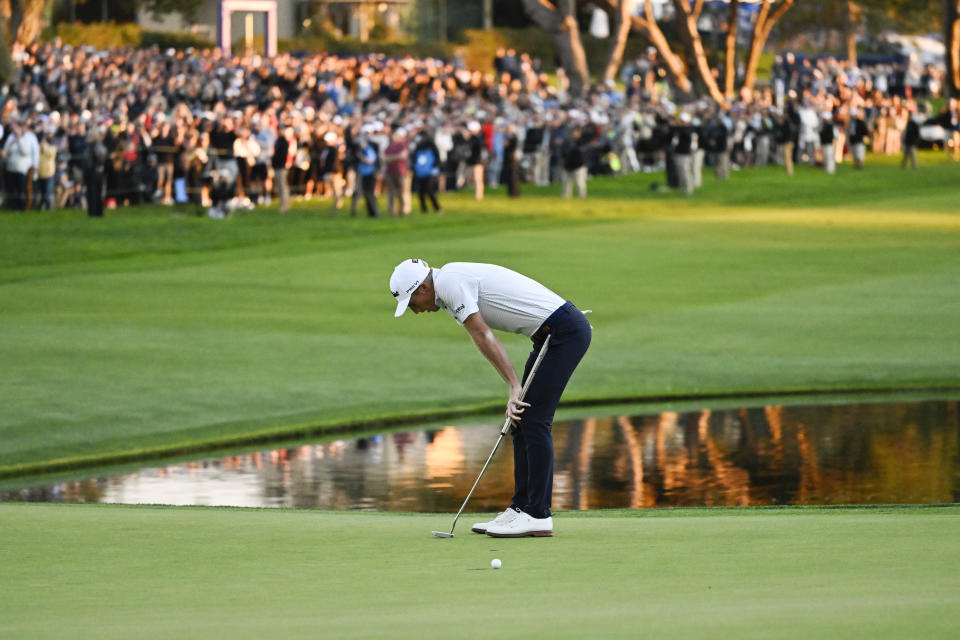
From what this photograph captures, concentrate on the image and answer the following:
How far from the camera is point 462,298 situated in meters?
8.07

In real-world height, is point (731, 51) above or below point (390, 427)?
above

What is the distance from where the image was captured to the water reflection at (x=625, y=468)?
41.3 feet

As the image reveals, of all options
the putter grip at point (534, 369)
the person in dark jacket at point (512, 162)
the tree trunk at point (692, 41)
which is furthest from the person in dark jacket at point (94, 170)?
the tree trunk at point (692, 41)

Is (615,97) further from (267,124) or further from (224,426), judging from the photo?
(224,426)

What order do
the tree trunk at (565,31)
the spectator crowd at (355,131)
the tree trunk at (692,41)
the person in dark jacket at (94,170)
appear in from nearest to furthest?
the person in dark jacket at (94,170), the spectator crowd at (355,131), the tree trunk at (565,31), the tree trunk at (692,41)

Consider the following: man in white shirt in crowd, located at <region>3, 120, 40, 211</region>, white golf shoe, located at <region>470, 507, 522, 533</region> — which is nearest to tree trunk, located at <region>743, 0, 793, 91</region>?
man in white shirt in crowd, located at <region>3, 120, 40, 211</region>

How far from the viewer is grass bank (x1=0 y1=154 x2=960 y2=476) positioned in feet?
54.6

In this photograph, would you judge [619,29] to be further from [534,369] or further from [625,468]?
[534,369]

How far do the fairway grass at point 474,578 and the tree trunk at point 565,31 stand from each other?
50.9 meters

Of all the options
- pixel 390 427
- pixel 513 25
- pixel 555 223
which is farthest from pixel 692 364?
pixel 513 25

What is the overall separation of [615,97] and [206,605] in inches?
1853

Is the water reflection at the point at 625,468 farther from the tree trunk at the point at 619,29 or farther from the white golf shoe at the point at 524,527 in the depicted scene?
the tree trunk at the point at 619,29

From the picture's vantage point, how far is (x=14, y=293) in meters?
24.9

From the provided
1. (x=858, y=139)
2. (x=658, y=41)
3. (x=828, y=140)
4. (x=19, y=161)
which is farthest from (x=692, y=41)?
(x=19, y=161)
